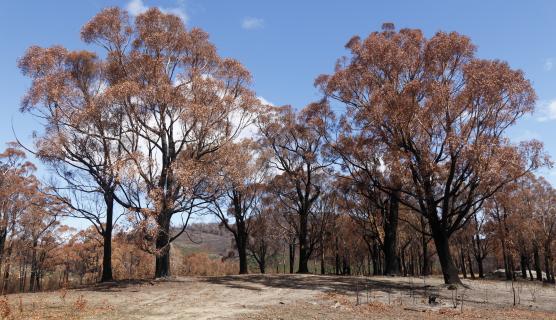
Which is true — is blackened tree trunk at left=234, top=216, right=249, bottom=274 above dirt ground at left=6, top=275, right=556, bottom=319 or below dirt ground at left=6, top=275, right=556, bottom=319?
above

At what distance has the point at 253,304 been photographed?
571 inches

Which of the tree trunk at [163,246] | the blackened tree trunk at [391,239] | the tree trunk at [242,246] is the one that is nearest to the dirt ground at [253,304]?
the tree trunk at [163,246]

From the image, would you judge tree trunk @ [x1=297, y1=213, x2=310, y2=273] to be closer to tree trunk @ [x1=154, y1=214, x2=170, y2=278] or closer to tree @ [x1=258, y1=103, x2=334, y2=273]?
tree @ [x1=258, y1=103, x2=334, y2=273]

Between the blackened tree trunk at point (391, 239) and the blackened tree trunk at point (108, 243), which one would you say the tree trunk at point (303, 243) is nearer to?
the blackened tree trunk at point (391, 239)

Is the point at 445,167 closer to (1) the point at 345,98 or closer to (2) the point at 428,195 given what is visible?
(2) the point at 428,195

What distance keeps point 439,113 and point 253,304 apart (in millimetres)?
13418

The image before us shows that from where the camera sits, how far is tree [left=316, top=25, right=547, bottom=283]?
2042 cm

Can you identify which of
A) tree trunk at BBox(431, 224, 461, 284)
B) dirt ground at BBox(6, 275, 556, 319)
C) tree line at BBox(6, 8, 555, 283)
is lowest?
dirt ground at BBox(6, 275, 556, 319)

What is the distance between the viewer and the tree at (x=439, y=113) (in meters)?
20.4

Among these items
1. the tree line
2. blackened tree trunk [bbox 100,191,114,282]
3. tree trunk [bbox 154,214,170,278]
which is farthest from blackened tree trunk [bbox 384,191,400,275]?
blackened tree trunk [bbox 100,191,114,282]

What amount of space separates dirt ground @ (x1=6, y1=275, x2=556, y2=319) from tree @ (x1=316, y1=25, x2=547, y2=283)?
5.59m

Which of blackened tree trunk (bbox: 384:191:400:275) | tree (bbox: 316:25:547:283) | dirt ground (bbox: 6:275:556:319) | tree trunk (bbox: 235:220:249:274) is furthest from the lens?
tree trunk (bbox: 235:220:249:274)

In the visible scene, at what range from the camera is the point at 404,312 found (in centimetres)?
1334

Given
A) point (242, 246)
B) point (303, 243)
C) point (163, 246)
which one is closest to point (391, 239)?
point (303, 243)
